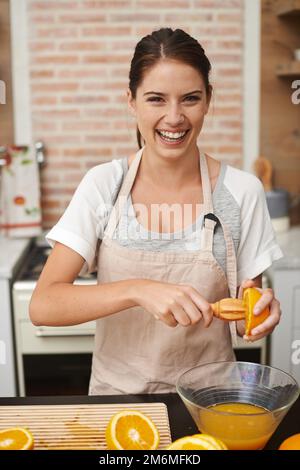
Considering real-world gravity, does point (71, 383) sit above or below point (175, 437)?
below

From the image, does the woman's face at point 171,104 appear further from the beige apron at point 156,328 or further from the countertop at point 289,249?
the countertop at point 289,249

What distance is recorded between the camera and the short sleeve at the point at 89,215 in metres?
1.14

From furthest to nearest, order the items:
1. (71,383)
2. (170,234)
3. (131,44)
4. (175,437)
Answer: (131,44) < (71,383) < (170,234) < (175,437)

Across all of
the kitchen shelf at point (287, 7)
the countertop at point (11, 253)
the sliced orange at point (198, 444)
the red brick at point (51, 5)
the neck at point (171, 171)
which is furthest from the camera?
the red brick at point (51, 5)

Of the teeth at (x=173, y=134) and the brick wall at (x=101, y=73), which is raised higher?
the brick wall at (x=101, y=73)

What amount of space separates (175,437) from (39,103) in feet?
5.30

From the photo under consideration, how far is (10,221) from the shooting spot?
2.19 m

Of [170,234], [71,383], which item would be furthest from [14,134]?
[170,234]

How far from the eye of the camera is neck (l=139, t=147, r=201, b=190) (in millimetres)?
1242

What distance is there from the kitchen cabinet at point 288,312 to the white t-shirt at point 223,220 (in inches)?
26.4

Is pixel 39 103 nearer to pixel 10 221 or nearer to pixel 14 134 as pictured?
pixel 14 134

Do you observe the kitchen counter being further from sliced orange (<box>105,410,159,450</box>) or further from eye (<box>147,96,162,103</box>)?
eye (<box>147,96,162,103</box>)

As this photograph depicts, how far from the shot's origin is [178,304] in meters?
0.90

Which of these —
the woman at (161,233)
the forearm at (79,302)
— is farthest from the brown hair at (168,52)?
the forearm at (79,302)
